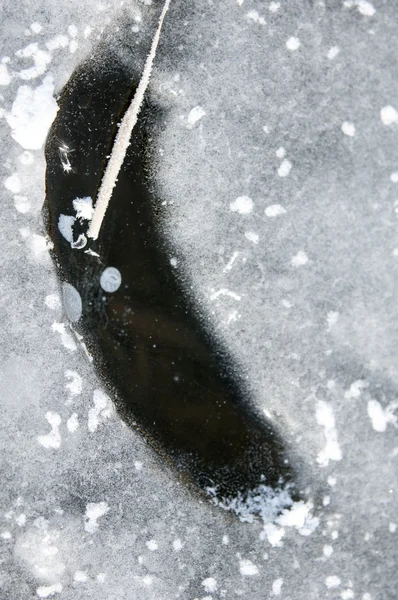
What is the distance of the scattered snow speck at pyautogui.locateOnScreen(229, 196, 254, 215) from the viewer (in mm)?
1368

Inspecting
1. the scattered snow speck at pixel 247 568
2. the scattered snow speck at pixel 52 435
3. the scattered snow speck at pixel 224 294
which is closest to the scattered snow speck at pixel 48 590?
the scattered snow speck at pixel 52 435

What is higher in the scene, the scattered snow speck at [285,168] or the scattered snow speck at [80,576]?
the scattered snow speck at [285,168]

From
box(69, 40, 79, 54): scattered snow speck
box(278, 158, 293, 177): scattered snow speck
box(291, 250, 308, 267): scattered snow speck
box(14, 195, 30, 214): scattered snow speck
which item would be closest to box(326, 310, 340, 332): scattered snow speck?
box(291, 250, 308, 267): scattered snow speck

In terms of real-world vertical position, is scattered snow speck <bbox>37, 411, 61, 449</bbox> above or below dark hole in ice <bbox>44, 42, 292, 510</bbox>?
below

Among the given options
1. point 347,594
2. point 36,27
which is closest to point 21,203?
point 36,27

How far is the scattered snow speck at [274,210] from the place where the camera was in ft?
4.46

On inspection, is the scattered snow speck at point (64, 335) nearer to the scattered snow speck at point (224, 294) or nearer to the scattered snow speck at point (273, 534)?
the scattered snow speck at point (224, 294)

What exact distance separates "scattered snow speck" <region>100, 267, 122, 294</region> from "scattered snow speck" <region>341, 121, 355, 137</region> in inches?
28.5

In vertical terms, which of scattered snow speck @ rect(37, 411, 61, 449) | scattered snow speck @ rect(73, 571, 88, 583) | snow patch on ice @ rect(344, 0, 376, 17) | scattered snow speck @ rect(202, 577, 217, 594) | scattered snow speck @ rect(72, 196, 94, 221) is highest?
snow patch on ice @ rect(344, 0, 376, 17)

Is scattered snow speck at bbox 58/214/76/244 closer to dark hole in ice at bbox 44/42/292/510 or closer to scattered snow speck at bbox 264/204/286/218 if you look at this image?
dark hole in ice at bbox 44/42/292/510

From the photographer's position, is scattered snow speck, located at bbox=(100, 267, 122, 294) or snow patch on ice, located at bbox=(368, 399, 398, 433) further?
scattered snow speck, located at bbox=(100, 267, 122, 294)

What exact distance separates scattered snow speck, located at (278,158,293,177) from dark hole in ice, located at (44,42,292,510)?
0.36 metres

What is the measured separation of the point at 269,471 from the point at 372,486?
0.88 ft

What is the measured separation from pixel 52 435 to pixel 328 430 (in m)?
0.76
